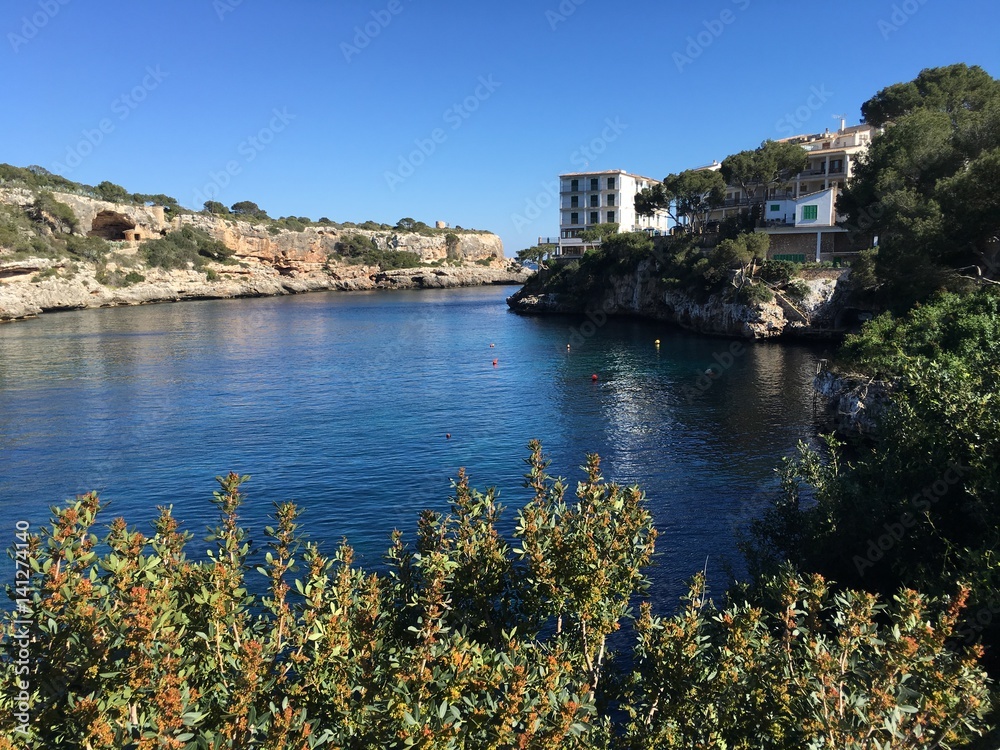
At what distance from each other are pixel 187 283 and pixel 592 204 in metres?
81.6

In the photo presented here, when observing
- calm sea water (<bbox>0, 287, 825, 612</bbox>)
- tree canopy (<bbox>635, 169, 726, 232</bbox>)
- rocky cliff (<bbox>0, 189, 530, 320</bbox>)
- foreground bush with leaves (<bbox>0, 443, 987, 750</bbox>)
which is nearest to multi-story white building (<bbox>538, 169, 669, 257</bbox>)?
tree canopy (<bbox>635, 169, 726, 232</bbox>)

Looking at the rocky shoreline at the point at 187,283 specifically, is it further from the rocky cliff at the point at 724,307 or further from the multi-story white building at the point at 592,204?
the rocky cliff at the point at 724,307

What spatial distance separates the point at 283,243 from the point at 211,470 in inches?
5672

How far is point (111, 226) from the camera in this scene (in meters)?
135

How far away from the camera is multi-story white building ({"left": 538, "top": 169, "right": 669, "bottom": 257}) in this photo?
119812mm

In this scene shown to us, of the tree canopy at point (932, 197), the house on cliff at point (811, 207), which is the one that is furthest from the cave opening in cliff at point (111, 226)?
the tree canopy at point (932, 197)

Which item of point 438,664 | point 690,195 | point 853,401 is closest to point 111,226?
point 690,195

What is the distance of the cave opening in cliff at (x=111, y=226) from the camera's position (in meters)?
130

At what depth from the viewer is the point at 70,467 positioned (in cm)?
3052

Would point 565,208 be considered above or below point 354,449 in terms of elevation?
above

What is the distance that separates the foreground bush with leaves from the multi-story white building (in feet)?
365

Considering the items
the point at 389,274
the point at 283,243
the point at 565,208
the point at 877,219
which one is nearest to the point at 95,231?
the point at 283,243

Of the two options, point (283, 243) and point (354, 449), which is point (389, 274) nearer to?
point (283, 243)

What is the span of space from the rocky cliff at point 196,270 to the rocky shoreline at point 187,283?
0.56 feet
